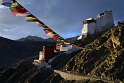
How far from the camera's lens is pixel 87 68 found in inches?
Answer: 1599

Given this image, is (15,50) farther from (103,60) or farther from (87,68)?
(103,60)

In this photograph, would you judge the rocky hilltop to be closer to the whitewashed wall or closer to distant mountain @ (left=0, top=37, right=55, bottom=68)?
the whitewashed wall

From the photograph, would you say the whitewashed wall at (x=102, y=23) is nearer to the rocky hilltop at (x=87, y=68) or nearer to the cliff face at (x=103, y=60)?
the rocky hilltop at (x=87, y=68)

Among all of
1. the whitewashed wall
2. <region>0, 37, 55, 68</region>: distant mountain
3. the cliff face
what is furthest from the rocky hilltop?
<region>0, 37, 55, 68</region>: distant mountain

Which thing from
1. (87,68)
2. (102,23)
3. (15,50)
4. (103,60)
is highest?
(102,23)

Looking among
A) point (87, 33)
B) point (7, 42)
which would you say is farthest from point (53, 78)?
point (7, 42)

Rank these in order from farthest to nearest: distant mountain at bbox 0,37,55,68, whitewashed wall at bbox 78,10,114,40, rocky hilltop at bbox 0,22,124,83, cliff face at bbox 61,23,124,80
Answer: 1. distant mountain at bbox 0,37,55,68
2. whitewashed wall at bbox 78,10,114,40
3. cliff face at bbox 61,23,124,80
4. rocky hilltop at bbox 0,22,124,83

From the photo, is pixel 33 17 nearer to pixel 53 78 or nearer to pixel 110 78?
pixel 110 78

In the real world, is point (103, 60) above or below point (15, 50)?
below

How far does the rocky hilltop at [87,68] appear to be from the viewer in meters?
34.0

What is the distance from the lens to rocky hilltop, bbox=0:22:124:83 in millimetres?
33975

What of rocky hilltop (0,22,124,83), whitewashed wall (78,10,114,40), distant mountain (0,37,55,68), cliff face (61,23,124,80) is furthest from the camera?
distant mountain (0,37,55,68)

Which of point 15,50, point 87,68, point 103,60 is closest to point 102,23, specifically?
point 103,60

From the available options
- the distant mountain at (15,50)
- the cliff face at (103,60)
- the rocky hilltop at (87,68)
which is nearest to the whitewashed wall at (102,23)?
→ the rocky hilltop at (87,68)
